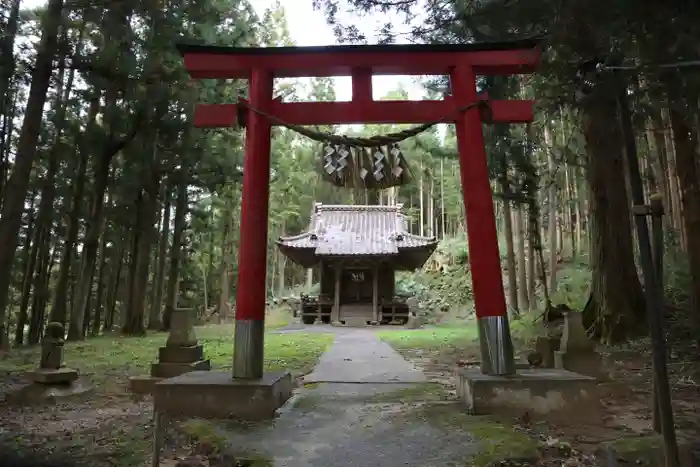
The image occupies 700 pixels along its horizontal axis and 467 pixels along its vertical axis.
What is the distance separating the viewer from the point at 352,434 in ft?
12.2

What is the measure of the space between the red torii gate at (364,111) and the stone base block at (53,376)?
8.23ft

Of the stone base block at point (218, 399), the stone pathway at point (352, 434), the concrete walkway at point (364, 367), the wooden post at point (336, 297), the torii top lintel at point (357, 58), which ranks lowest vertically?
the stone pathway at point (352, 434)

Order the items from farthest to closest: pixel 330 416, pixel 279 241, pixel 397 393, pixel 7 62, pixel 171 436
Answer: pixel 279 241
pixel 7 62
pixel 397 393
pixel 330 416
pixel 171 436

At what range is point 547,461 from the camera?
313 cm

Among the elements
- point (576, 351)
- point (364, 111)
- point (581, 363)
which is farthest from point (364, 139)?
point (581, 363)

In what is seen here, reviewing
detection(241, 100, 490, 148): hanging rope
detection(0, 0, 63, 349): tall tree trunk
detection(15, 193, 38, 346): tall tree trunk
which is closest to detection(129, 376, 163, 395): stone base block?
detection(0, 0, 63, 349): tall tree trunk

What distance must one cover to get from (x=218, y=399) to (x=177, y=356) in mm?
1784

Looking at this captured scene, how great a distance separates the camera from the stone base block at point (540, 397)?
408cm

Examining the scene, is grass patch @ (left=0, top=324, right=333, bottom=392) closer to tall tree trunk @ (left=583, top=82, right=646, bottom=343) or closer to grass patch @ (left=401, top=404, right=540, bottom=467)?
grass patch @ (left=401, top=404, right=540, bottom=467)

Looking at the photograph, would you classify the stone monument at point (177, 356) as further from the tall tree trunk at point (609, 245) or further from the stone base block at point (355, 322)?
the stone base block at point (355, 322)

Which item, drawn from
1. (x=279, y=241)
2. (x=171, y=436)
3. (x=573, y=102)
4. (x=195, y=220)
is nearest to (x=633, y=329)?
(x=573, y=102)

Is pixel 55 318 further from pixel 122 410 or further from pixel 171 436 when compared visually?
pixel 171 436

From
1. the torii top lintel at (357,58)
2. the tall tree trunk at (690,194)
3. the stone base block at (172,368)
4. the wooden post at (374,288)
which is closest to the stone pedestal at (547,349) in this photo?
the tall tree trunk at (690,194)

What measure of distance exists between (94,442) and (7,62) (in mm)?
5791
